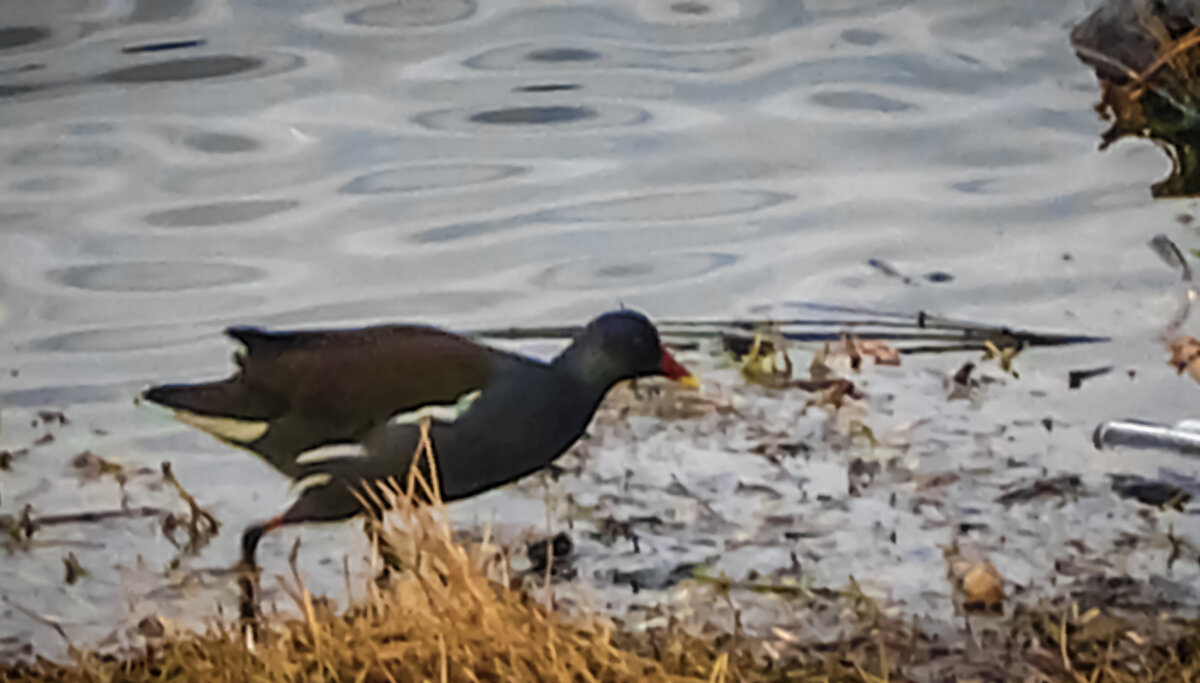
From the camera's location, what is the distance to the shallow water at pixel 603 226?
110 cm

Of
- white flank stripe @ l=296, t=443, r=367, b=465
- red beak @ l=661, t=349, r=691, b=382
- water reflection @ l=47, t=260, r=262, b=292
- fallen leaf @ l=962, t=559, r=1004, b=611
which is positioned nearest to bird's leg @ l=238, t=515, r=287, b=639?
white flank stripe @ l=296, t=443, r=367, b=465

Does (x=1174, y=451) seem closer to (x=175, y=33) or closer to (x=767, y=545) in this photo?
(x=767, y=545)

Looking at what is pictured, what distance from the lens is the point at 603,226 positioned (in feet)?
3.69

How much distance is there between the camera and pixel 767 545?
3.61 feet

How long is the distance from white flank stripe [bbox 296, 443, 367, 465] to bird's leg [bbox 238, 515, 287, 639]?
0.10 meters

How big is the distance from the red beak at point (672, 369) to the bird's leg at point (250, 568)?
551 millimetres

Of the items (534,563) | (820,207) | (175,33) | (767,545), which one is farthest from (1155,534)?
(175,33)

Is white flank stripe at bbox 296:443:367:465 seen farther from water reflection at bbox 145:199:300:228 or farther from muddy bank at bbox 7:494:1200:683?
water reflection at bbox 145:199:300:228

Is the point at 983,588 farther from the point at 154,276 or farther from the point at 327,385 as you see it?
the point at 154,276

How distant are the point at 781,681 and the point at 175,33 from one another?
1.18 metres

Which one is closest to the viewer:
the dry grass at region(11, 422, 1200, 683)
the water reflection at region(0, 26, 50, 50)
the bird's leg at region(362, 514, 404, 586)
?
the dry grass at region(11, 422, 1200, 683)

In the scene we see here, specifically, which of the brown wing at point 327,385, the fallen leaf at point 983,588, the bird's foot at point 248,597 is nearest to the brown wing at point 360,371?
the brown wing at point 327,385

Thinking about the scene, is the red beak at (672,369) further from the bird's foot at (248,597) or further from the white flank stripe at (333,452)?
the bird's foot at (248,597)

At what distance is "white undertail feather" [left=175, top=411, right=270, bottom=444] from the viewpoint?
1082 millimetres
